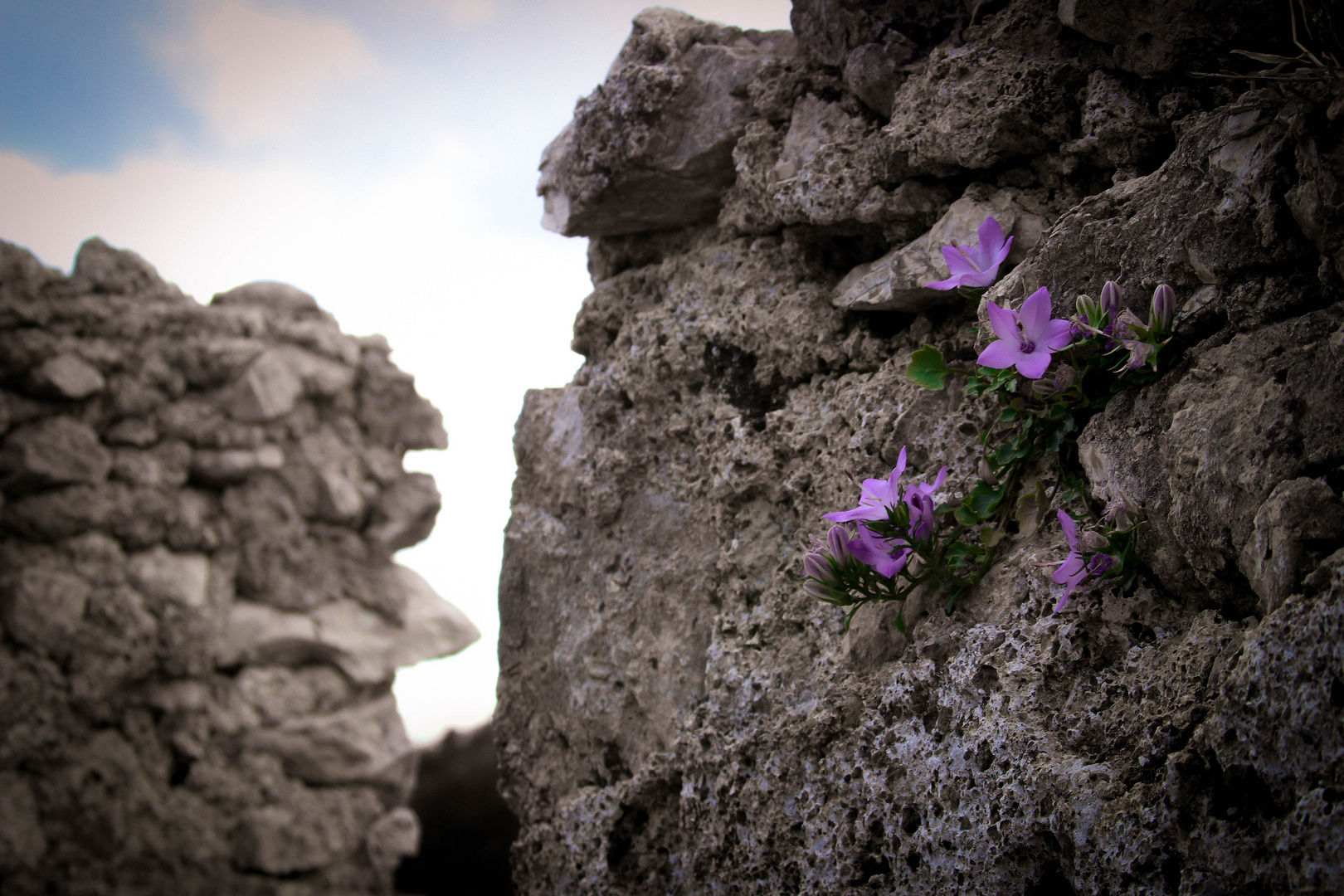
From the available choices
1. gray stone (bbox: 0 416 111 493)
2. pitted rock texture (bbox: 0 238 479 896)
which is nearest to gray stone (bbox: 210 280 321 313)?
pitted rock texture (bbox: 0 238 479 896)

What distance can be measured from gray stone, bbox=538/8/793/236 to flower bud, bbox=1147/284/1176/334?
0.91m

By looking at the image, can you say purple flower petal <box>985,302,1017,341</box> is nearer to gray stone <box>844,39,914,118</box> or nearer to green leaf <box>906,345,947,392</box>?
green leaf <box>906,345,947,392</box>

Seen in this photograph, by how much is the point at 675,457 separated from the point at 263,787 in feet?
8.92

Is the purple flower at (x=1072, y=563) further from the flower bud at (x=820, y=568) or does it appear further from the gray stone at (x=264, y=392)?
the gray stone at (x=264, y=392)

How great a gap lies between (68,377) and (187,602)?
3.27 ft

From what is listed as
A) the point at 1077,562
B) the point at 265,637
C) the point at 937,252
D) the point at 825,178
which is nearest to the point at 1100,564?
the point at 1077,562

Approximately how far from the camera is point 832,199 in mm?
1387

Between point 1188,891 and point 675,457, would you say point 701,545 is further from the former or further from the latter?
point 1188,891

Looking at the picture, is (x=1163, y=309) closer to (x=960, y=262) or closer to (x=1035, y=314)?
(x=1035, y=314)

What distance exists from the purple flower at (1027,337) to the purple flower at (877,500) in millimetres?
163

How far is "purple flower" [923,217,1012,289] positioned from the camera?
3.51ft

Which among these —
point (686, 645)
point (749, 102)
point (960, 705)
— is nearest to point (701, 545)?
point (686, 645)

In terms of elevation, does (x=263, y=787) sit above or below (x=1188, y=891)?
below

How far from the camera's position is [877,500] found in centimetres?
106
